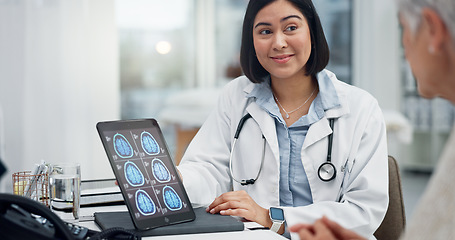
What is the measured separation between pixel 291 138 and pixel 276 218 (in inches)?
12.4

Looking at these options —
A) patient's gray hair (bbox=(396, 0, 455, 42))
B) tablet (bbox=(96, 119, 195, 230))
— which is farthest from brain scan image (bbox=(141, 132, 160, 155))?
patient's gray hair (bbox=(396, 0, 455, 42))

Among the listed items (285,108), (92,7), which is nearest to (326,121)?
(285,108)

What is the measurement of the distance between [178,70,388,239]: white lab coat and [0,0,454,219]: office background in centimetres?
176

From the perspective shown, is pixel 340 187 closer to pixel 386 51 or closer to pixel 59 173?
pixel 59 173

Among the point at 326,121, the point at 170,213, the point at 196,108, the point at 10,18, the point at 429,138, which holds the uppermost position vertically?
the point at 10,18

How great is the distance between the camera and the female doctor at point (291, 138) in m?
1.54

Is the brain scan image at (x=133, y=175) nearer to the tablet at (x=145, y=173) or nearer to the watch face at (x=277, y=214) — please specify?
the tablet at (x=145, y=173)

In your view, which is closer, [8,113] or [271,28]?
[271,28]

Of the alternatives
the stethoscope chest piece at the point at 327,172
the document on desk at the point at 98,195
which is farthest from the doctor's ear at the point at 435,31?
the document on desk at the point at 98,195

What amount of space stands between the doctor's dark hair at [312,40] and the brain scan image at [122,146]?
63 cm

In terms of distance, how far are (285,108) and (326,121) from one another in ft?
0.59

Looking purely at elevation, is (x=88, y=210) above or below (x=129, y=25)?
below

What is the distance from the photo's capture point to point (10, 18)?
333 cm

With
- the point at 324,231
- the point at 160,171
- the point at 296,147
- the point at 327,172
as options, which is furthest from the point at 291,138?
the point at 324,231
